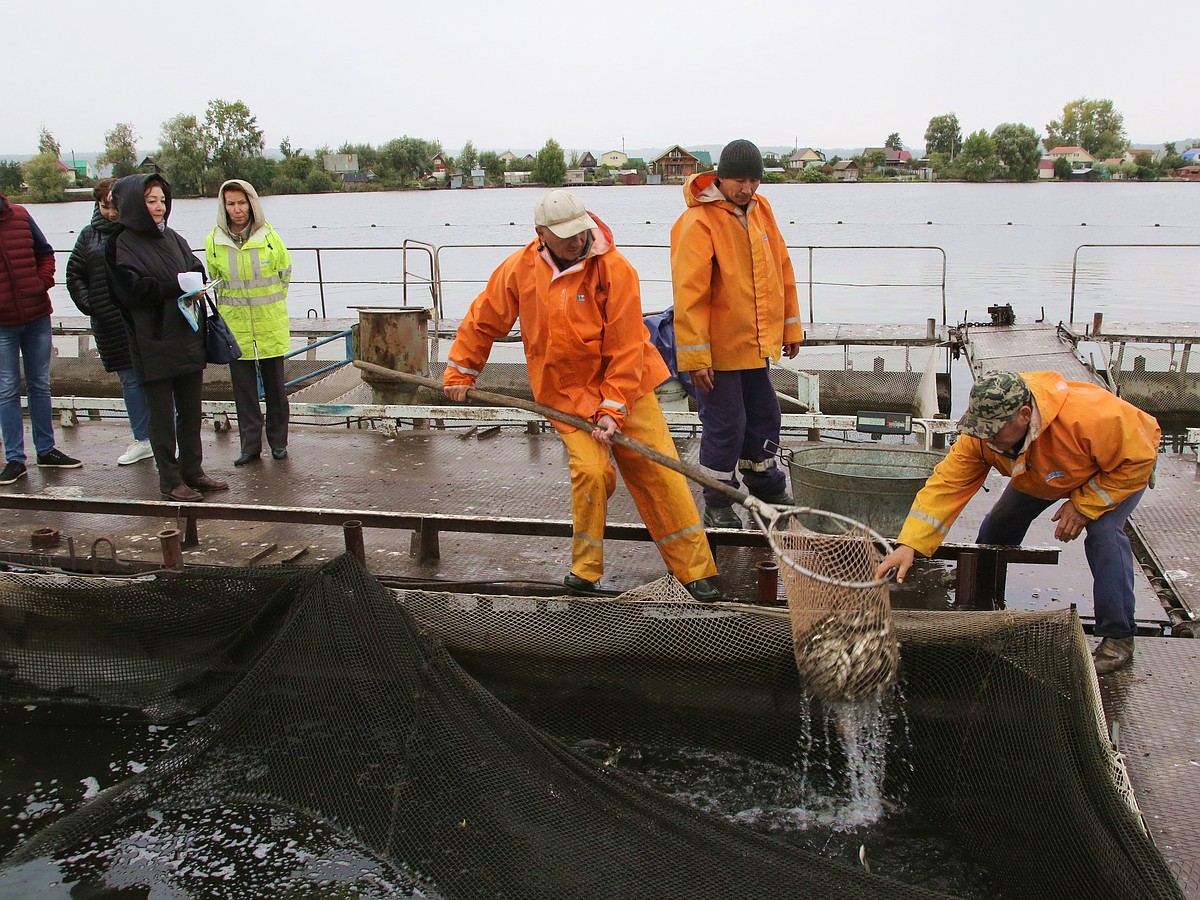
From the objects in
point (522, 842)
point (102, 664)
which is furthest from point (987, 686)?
point (102, 664)

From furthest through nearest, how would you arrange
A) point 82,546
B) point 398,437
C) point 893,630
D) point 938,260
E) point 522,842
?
1. point 938,260
2. point 398,437
3. point 82,546
4. point 893,630
5. point 522,842

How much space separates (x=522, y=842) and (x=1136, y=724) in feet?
7.50

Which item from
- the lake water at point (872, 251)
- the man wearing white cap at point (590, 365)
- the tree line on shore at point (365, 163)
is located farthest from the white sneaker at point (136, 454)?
the tree line on shore at point (365, 163)

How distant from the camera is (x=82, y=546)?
526 centimetres

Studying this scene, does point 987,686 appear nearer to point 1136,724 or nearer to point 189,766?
point 1136,724

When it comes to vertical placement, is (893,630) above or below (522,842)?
above

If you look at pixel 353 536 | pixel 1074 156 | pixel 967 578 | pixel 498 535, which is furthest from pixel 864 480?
pixel 1074 156

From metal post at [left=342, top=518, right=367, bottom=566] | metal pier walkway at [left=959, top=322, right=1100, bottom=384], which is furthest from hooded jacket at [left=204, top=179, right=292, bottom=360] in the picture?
metal pier walkway at [left=959, top=322, right=1100, bottom=384]

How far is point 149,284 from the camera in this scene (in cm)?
532

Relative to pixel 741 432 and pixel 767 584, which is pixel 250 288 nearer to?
pixel 741 432

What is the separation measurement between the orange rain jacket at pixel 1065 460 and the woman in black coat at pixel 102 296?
4.39 meters

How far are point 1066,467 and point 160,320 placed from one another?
15.0 feet

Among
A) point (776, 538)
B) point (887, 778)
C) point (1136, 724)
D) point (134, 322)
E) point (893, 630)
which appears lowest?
point (887, 778)

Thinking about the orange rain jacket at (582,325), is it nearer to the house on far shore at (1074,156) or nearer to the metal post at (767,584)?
the metal post at (767,584)
